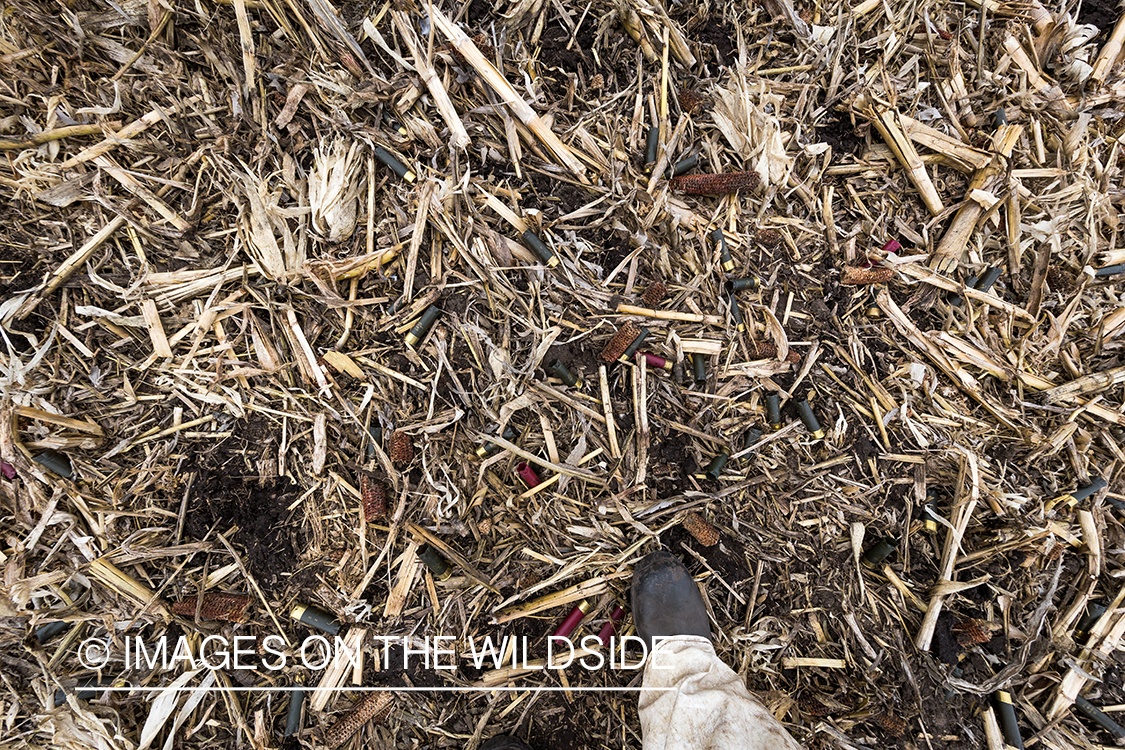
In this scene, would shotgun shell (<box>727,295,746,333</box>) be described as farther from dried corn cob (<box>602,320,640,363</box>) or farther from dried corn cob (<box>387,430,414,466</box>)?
dried corn cob (<box>387,430,414,466</box>)

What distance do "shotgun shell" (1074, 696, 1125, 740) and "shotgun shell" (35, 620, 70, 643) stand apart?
5.15 meters

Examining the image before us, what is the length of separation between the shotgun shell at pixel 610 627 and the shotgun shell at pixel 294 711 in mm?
1498

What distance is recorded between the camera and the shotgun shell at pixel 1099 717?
2.51 metres

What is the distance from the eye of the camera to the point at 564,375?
2.45 metres

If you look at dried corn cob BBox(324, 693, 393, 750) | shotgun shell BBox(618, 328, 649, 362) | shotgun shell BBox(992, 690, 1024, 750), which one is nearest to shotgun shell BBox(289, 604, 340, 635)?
dried corn cob BBox(324, 693, 393, 750)

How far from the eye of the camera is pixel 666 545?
2.56 m

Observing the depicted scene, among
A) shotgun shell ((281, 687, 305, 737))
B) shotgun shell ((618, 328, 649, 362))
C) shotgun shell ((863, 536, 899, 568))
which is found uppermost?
shotgun shell ((618, 328, 649, 362))

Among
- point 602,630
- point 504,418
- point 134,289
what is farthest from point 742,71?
point 134,289

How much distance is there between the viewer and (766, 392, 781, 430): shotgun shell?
2.57 m

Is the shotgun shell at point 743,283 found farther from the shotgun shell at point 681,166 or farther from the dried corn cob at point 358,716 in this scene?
the dried corn cob at point 358,716

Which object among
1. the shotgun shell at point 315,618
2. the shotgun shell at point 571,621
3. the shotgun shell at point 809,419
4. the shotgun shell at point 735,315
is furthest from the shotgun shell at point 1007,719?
the shotgun shell at point 315,618

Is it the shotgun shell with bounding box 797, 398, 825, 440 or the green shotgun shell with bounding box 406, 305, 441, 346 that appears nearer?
the green shotgun shell with bounding box 406, 305, 441, 346

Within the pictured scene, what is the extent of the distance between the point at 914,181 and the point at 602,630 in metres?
2.94

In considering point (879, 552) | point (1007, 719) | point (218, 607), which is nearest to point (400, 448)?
point (218, 607)
